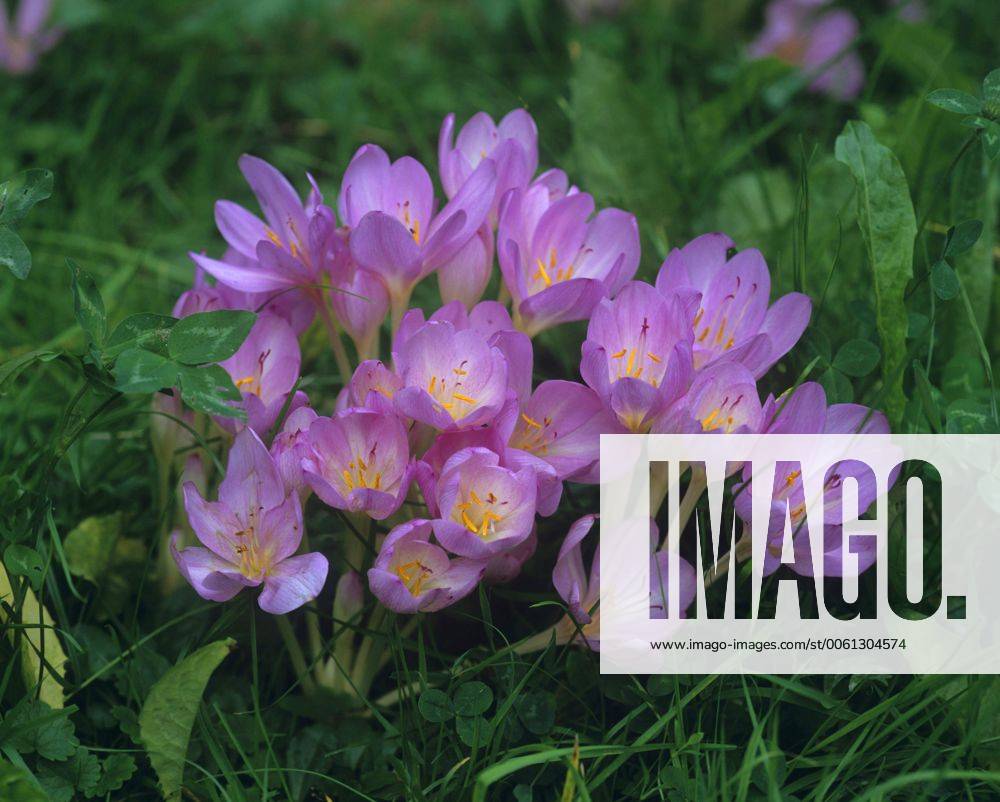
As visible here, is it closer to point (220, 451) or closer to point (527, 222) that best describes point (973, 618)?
point (527, 222)

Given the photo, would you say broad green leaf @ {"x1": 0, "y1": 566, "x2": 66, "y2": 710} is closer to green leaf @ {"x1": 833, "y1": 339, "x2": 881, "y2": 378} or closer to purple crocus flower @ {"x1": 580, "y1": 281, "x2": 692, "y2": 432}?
purple crocus flower @ {"x1": 580, "y1": 281, "x2": 692, "y2": 432}

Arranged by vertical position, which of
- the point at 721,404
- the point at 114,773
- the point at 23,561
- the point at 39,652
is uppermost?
the point at 721,404

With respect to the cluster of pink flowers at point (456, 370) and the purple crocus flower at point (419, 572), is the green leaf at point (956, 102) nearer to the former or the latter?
the cluster of pink flowers at point (456, 370)

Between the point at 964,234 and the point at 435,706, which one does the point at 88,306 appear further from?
the point at 964,234

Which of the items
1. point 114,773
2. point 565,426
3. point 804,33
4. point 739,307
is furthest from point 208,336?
point 804,33

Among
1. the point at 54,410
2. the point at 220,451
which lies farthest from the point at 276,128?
the point at 220,451
